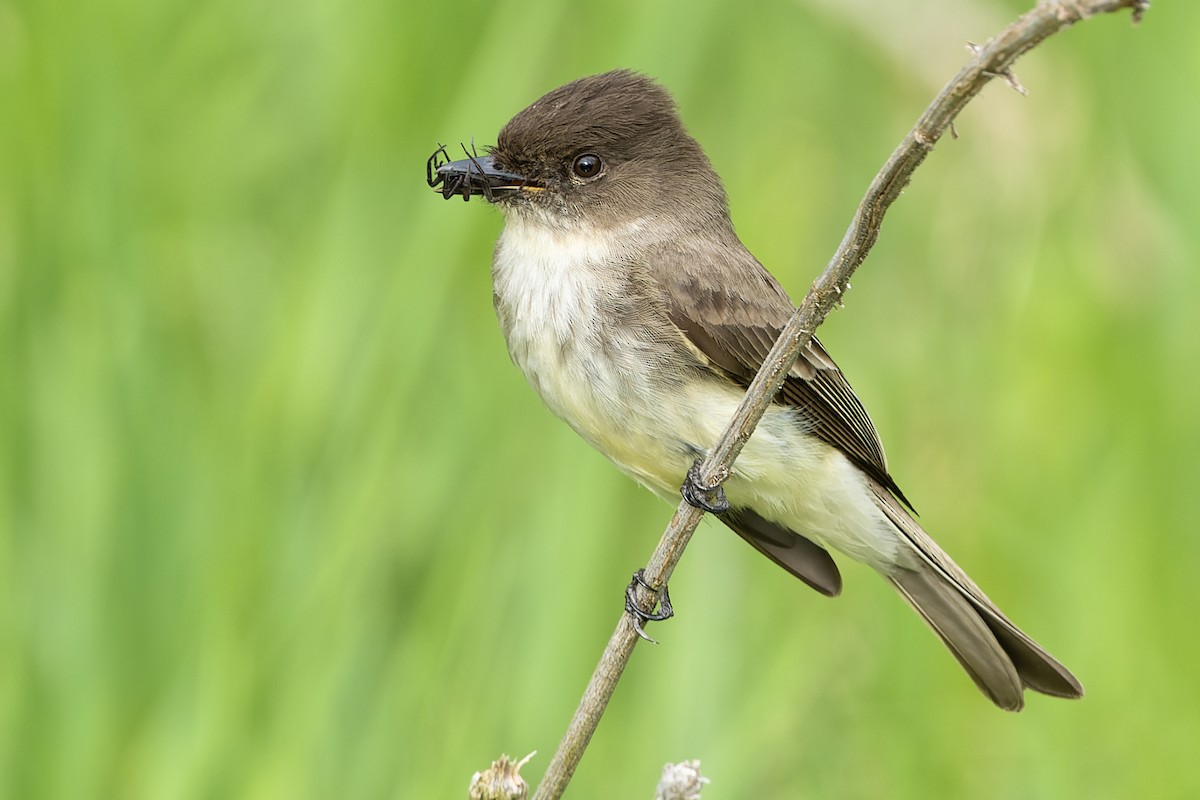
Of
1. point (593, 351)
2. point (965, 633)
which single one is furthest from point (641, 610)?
point (965, 633)

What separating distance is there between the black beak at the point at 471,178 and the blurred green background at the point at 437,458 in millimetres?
84

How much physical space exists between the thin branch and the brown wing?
75cm

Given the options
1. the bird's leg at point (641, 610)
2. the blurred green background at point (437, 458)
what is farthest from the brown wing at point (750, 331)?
the bird's leg at point (641, 610)

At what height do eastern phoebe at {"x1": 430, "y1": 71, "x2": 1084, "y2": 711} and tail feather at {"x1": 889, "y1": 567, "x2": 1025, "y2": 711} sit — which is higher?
eastern phoebe at {"x1": 430, "y1": 71, "x2": 1084, "y2": 711}

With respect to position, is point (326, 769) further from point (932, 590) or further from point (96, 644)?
point (932, 590)

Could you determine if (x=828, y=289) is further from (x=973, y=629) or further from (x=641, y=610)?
(x=973, y=629)

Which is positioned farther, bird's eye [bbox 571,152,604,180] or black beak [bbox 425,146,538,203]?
bird's eye [bbox 571,152,604,180]

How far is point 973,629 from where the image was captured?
12.0 feet

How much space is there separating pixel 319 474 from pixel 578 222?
75 cm

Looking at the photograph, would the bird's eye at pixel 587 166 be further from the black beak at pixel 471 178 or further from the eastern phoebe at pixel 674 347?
the black beak at pixel 471 178

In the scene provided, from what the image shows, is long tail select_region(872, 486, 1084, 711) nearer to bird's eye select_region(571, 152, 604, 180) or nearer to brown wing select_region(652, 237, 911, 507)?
brown wing select_region(652, 237, 911, 507)

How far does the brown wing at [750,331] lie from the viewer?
3385 mm

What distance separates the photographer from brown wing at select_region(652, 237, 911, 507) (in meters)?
3.38

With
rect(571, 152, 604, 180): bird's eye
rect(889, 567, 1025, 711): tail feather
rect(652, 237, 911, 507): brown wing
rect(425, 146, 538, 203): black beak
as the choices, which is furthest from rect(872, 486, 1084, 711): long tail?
rect(425, 146, 538, 203): black beak
